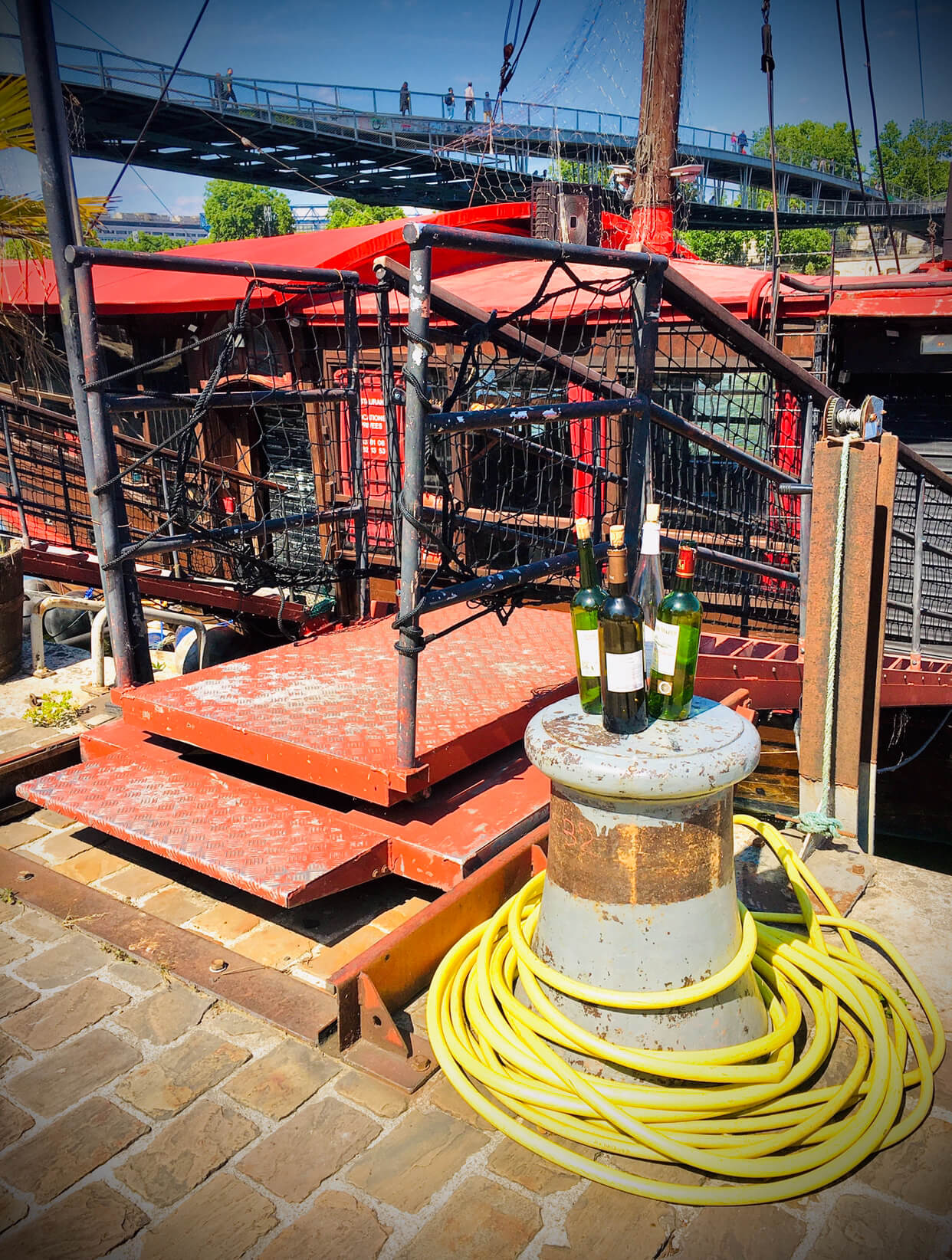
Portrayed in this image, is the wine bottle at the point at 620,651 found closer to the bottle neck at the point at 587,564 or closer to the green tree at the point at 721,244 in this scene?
the bottle neck at the point at 587,564

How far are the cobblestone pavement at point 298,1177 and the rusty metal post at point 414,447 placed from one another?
4.71 feet

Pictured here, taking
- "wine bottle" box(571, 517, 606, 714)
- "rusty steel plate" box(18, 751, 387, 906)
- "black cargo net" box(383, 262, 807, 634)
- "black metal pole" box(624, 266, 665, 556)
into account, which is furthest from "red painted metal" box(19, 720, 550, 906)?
"black cargo net" box(383, 262, 807, 634)

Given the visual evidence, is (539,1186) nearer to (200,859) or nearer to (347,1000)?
(347,1000)

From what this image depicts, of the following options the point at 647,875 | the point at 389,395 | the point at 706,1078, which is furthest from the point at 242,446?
the point at 706,1078

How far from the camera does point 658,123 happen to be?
33.0 ft

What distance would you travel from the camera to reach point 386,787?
3484mm

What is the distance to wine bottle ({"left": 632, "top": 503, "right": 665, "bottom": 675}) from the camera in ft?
9.29

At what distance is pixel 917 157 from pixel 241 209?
54718 mm

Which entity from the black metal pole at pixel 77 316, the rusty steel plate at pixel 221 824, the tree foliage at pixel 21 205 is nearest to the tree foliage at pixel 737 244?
the tree foliage at pixel 21 205

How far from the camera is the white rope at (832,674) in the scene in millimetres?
3867

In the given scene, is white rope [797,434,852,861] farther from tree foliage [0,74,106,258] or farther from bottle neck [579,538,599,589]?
tree foliage [0,74,106,258]

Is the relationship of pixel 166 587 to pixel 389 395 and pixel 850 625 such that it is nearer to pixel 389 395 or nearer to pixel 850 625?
pixel 389 395

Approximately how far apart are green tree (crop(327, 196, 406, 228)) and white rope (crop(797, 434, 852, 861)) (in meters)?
55.5

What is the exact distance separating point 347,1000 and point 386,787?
912mm
